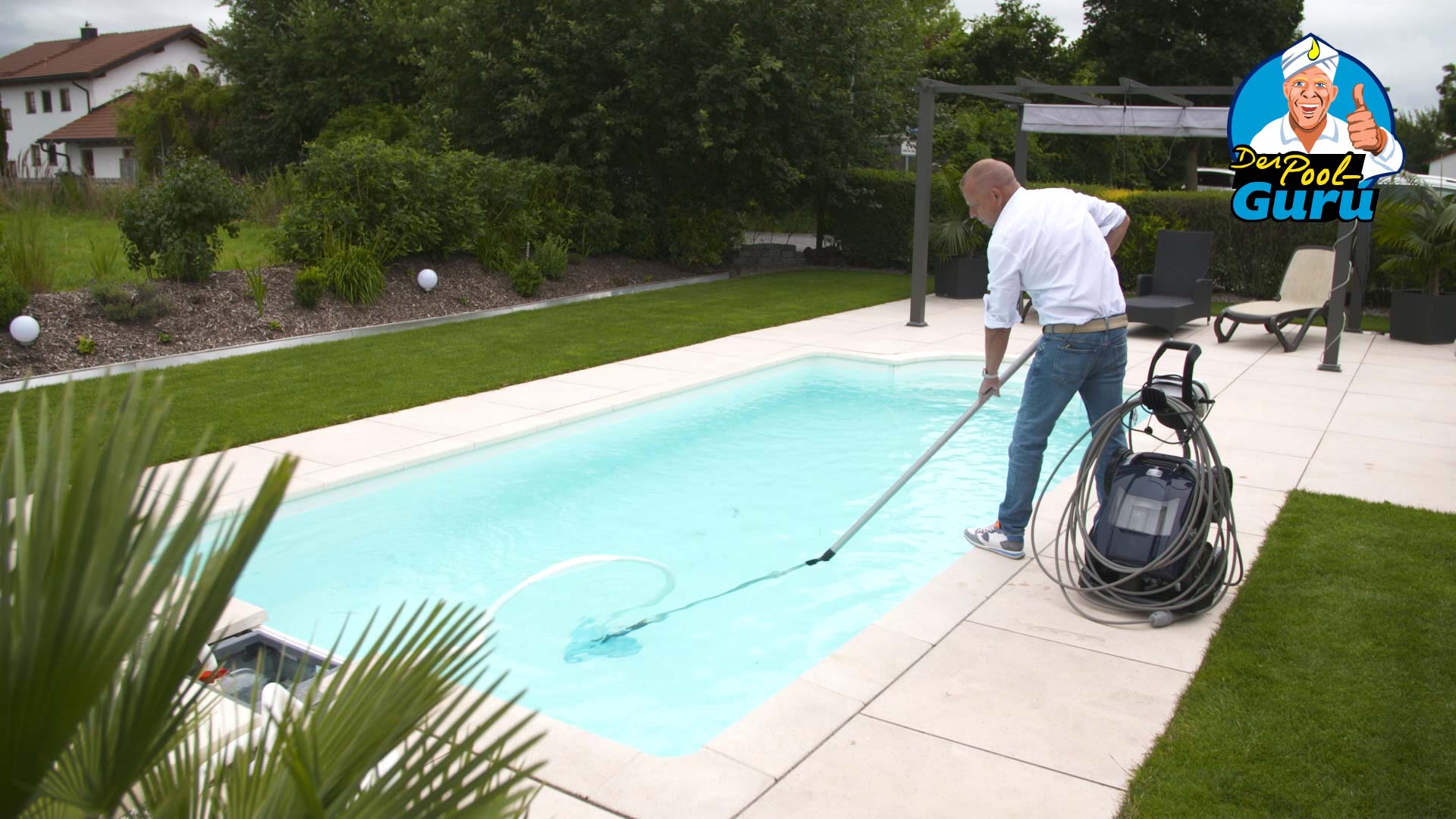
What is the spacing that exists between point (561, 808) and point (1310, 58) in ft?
51.4

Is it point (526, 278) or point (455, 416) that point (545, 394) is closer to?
point (455, 416)

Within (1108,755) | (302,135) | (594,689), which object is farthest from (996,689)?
(302,135)

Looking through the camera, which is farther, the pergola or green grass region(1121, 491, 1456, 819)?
the pergola

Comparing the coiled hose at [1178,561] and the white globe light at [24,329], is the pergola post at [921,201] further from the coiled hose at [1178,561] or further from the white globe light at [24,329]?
the white globe light at [24,329]

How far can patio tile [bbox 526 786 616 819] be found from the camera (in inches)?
116

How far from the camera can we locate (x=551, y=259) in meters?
13.6

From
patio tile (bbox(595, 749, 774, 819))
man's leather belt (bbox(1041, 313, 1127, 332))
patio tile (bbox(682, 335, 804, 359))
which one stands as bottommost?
patio tile (bbox(595, 749, 774, 819))

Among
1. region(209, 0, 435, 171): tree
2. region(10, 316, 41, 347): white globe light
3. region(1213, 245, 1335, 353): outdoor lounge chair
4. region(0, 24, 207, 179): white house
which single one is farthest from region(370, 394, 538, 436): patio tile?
region(0, 24, 207, 179): white house

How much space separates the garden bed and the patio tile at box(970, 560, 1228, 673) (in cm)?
630

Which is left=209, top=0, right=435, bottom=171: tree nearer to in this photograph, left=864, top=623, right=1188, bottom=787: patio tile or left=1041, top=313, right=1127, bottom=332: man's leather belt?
left=1041, top=313, right=1127, bottom=332: man's leather belt

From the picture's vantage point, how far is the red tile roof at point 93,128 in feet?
139

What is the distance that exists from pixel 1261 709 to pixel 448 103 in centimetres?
1512

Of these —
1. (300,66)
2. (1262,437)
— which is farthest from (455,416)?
(300,66)

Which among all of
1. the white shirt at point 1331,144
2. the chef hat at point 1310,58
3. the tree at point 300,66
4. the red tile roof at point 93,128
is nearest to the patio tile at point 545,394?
the white shirt at point 1331,144
